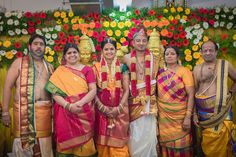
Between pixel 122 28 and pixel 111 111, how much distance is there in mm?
1880

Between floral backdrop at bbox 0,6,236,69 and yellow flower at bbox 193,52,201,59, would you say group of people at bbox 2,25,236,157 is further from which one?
floral backdrop at bbox 0,6,236,69

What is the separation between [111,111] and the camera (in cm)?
356

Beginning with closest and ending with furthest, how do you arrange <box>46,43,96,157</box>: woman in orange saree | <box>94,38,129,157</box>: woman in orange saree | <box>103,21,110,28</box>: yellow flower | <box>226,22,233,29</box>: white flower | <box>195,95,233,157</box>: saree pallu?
<box>46,43,96,157</box>: woman in orange saree
<box>94,38,129,157</box>: woman in orange saree
<box>195,95,233,157</box>: saree pallu
<box>103,21,110,28</box>: yellow flower
<box>226,22,233,29</box>: white flower

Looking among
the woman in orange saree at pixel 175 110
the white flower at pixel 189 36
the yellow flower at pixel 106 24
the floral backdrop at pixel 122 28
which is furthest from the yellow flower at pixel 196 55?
the yellow flower at pixel 106 24

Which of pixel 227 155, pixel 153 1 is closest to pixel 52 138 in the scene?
pixel 227 155

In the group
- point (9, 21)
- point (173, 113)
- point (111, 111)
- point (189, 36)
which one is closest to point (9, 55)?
point (9, 21)

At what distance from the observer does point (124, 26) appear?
4988 mm

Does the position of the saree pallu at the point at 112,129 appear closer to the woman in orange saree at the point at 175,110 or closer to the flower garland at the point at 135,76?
the flower garland at the point at 135,76

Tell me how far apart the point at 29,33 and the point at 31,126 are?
6.83ft

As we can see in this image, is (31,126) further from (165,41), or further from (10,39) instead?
(165,41)

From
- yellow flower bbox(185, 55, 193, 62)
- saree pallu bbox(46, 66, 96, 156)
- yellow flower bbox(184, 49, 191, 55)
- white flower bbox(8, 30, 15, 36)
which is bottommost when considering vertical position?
saree pallu bbox(46, 66, 96, 156)

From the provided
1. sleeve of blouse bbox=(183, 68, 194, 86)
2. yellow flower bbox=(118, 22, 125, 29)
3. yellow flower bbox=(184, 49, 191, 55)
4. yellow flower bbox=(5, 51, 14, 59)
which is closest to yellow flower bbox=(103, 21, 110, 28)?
yellow flower bbox=(118, 22, 125, 29)

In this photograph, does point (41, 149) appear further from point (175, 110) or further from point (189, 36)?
point (189, 36)

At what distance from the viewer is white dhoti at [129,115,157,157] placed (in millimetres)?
3650
